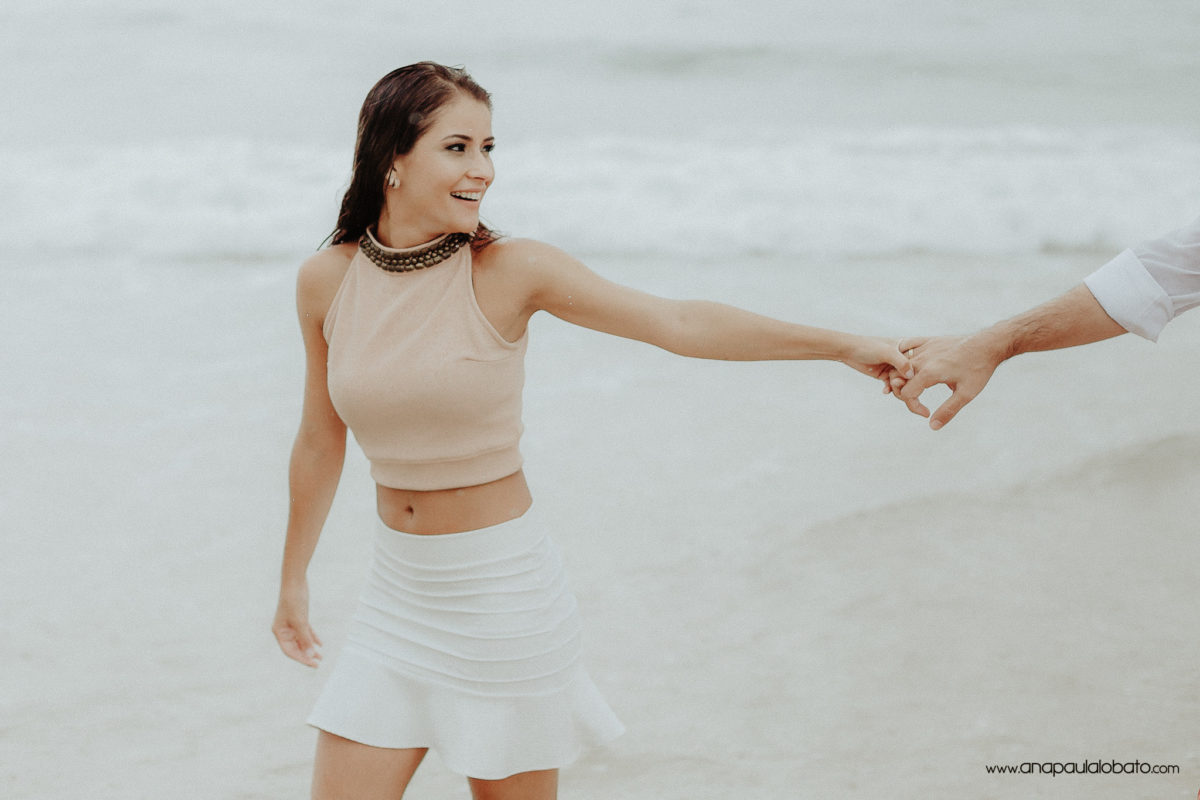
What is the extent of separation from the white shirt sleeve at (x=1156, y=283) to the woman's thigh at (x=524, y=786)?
5.41ft

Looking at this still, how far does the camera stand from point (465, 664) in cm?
230

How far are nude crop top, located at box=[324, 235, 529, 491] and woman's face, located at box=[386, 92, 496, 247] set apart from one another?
79mm

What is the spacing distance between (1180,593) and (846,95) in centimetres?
1177

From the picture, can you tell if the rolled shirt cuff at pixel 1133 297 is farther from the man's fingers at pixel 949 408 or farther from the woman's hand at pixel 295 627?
the woman's hand at pixel 295 627

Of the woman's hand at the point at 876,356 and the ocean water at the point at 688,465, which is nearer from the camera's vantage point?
the woman's hand at the point at 876,356

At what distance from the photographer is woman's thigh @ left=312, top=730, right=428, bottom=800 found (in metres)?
2.26

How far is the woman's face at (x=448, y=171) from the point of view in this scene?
2.18 metres

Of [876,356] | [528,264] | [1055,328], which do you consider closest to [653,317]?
[528,264]

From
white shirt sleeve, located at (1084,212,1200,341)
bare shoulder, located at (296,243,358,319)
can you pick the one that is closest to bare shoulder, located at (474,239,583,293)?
bare shoulder, located at (296,243,358,319)

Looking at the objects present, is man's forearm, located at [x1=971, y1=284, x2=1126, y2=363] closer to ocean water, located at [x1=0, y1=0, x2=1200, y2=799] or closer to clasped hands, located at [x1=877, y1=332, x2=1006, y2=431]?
clasped hands, located at [x1=877, y1=332, x2=1006, y2=431]

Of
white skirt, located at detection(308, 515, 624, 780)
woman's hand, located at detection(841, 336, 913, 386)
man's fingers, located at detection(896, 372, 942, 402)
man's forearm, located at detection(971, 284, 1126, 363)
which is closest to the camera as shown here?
white skirt, located at detection(308, 515, 624, 780)

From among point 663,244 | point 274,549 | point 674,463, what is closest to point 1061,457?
point 674,463

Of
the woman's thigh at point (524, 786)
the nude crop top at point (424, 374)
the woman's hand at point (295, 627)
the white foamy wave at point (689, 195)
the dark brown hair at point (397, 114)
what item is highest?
the white foamy wave at point (689, 195)

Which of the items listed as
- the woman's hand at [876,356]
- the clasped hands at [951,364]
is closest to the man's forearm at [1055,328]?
the clasped hands at [951,364]
